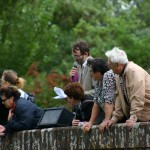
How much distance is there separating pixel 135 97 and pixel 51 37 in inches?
615

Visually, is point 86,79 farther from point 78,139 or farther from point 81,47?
point 78,139

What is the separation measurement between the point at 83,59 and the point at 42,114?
1.11 metres

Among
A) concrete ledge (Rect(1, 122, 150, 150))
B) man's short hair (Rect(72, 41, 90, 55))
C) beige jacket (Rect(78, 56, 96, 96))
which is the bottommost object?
concrete ledge (Rect(1, 122, 150, 150))

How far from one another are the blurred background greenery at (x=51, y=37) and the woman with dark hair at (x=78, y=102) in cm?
694

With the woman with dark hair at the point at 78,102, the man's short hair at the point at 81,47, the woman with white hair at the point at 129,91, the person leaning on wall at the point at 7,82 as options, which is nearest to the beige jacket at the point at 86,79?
the man's short hair at the point at 81,47

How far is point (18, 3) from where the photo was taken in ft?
84.8

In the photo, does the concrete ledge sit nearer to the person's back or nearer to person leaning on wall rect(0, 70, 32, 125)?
the person's back

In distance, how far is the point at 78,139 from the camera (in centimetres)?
1221

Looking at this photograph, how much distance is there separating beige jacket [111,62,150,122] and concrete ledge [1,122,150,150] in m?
0.20

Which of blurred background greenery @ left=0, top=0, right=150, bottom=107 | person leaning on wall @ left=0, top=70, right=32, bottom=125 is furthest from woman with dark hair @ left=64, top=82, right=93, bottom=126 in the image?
blurred background greenery @ left=0, top=0, right=150, bottom=107

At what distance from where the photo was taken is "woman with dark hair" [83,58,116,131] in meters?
11.7

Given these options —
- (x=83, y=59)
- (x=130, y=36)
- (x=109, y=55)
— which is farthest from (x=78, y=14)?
(x=109, y=55)

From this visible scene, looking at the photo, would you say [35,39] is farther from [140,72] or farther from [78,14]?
[140,72]

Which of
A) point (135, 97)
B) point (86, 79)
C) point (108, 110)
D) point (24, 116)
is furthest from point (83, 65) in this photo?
point (135, 97)
